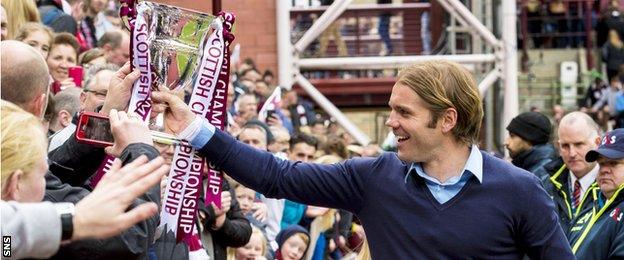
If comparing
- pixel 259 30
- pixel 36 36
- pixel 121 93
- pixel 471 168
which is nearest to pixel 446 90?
pixel 471 168

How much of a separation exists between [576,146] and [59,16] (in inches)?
169

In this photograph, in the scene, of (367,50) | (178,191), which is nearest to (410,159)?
(178,191)

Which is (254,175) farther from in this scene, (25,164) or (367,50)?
(367,50)

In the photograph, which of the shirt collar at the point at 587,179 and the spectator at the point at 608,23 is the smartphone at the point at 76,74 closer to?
the shirt collar at the point at 587,179

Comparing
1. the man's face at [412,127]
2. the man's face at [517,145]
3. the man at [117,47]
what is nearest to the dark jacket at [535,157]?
the man's face at [517,145]

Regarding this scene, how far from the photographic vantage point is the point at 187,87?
5668 millimetres

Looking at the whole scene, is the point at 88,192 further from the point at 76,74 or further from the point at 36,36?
the point at 76,74

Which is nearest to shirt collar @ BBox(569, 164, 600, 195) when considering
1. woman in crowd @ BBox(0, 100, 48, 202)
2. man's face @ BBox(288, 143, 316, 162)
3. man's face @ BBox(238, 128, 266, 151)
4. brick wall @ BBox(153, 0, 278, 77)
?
man's face @ BBox(238, 128, 266, 151)

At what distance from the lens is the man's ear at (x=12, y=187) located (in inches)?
157

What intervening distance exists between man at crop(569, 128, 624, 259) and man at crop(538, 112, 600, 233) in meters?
0.95

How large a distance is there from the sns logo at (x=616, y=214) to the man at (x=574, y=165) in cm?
122

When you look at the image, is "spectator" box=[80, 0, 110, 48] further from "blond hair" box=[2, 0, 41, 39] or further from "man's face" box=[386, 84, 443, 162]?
"man's face" box=[386, 84, 443, 162]

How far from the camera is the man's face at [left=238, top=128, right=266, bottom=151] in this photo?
10305mm

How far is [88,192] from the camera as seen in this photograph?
16.7ft
